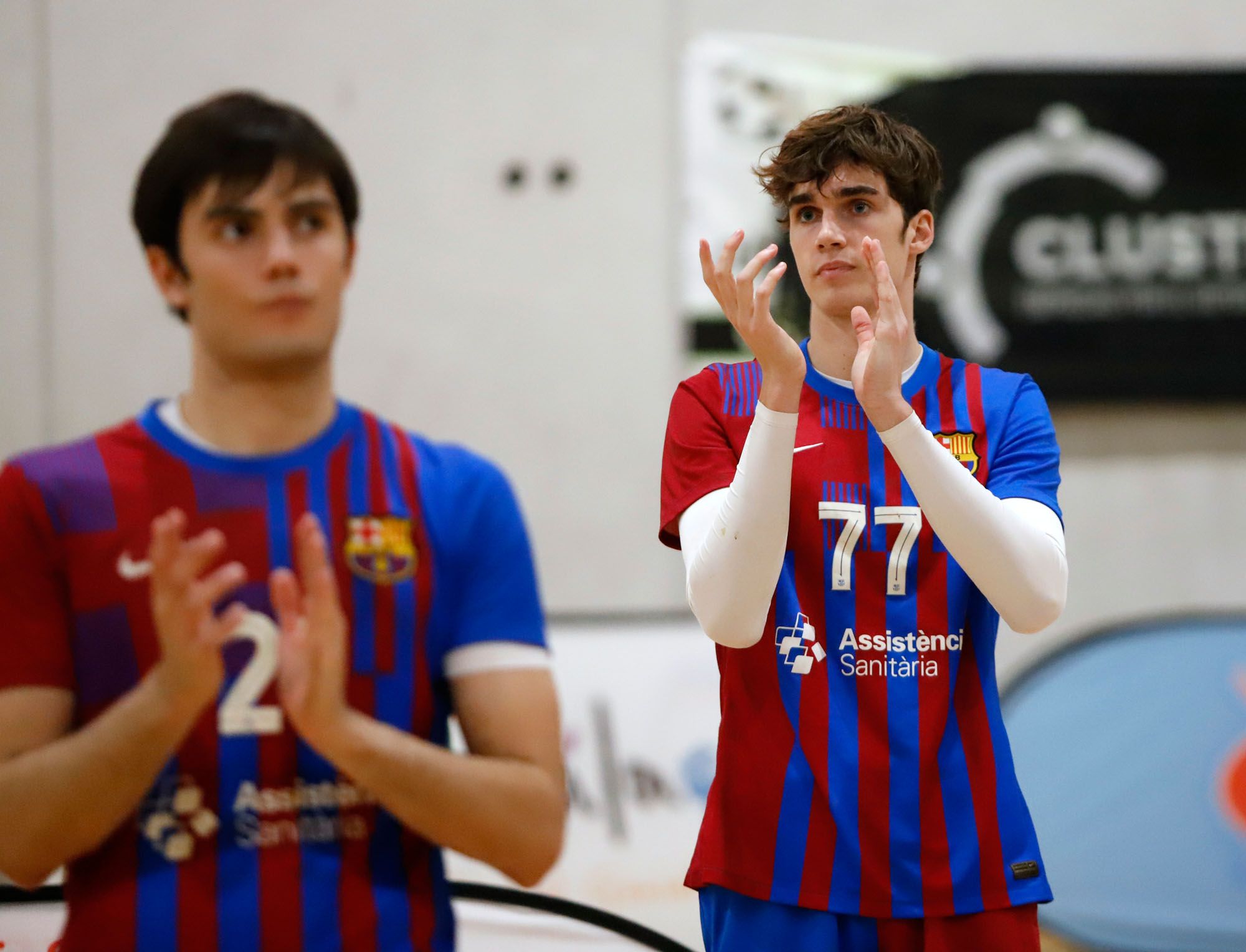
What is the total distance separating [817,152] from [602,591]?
3.60 meters

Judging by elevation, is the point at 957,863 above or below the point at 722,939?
above

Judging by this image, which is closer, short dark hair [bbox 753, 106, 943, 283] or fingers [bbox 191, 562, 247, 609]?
fingers [bbox 191, 562, 247, 609]

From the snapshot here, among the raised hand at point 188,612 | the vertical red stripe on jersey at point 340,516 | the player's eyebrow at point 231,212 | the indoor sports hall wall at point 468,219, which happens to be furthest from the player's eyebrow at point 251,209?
the indoor sports hall wall at point 468,219

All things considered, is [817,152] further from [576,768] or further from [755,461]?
[576,768]

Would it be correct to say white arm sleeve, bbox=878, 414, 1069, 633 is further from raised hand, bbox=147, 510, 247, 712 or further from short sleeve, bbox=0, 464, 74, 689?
short sleeve, bbox=0, 464, 74, 689

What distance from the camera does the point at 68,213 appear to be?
5.05 m

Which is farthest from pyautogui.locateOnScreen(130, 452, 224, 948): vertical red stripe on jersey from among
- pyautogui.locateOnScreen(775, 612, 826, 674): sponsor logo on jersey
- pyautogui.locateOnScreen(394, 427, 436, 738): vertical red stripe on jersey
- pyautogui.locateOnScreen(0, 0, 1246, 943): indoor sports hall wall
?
pyautogui.locateOnScreen(0, 0, 1246, 943): indoor sports hall wall

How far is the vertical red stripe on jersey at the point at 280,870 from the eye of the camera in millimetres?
1396

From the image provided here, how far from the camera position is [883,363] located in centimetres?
155

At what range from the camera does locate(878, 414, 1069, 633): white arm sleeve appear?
1.53m

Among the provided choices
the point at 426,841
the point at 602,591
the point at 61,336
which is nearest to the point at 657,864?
the point at 602,591

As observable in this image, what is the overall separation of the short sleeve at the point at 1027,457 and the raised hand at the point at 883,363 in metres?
0.26

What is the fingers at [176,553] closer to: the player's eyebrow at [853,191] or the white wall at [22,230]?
the player's eyebrow at [853,191]

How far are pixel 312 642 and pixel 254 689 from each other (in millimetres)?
175
